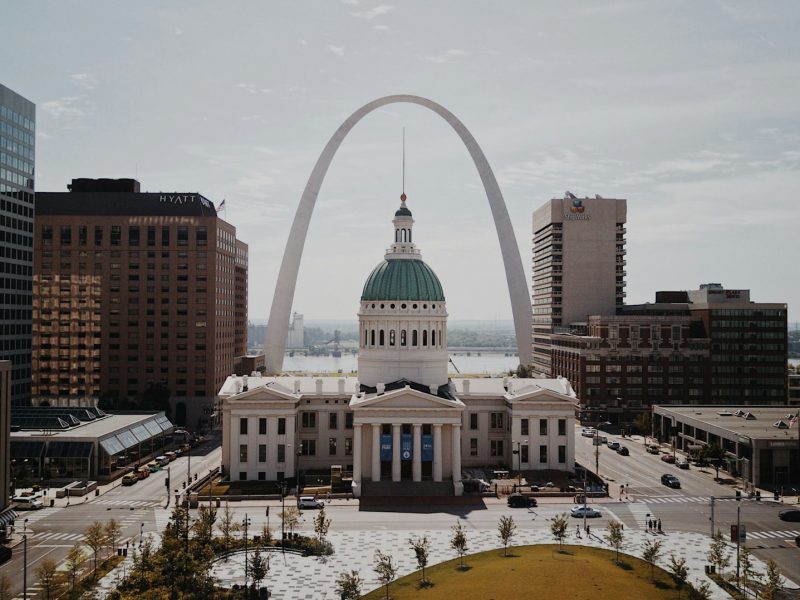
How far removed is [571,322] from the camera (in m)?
197

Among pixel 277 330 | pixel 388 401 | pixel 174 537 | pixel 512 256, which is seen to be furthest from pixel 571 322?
pixel 174 537

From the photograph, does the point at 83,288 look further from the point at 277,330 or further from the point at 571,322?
the point at 571,322

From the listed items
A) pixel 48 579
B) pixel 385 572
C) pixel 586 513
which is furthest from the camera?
pixel 586 513

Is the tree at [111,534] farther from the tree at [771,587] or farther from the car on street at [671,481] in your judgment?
the car on street at [671,481]

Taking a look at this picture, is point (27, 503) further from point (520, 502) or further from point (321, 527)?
point (520, 502)

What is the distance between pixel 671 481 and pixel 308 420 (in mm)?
53004

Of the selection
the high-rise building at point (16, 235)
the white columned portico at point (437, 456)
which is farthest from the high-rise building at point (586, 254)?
the high-rise building at point (16, 235)

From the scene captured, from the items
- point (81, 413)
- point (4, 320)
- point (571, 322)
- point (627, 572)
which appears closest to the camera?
point (627, 572)

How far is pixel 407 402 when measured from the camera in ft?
336

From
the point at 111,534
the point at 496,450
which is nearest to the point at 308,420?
the point at 496,450

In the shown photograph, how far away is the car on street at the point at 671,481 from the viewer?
10150 cm

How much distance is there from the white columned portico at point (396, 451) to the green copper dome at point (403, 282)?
24660mm

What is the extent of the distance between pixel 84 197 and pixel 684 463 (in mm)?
136656

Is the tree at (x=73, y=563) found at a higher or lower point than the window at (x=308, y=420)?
lower
